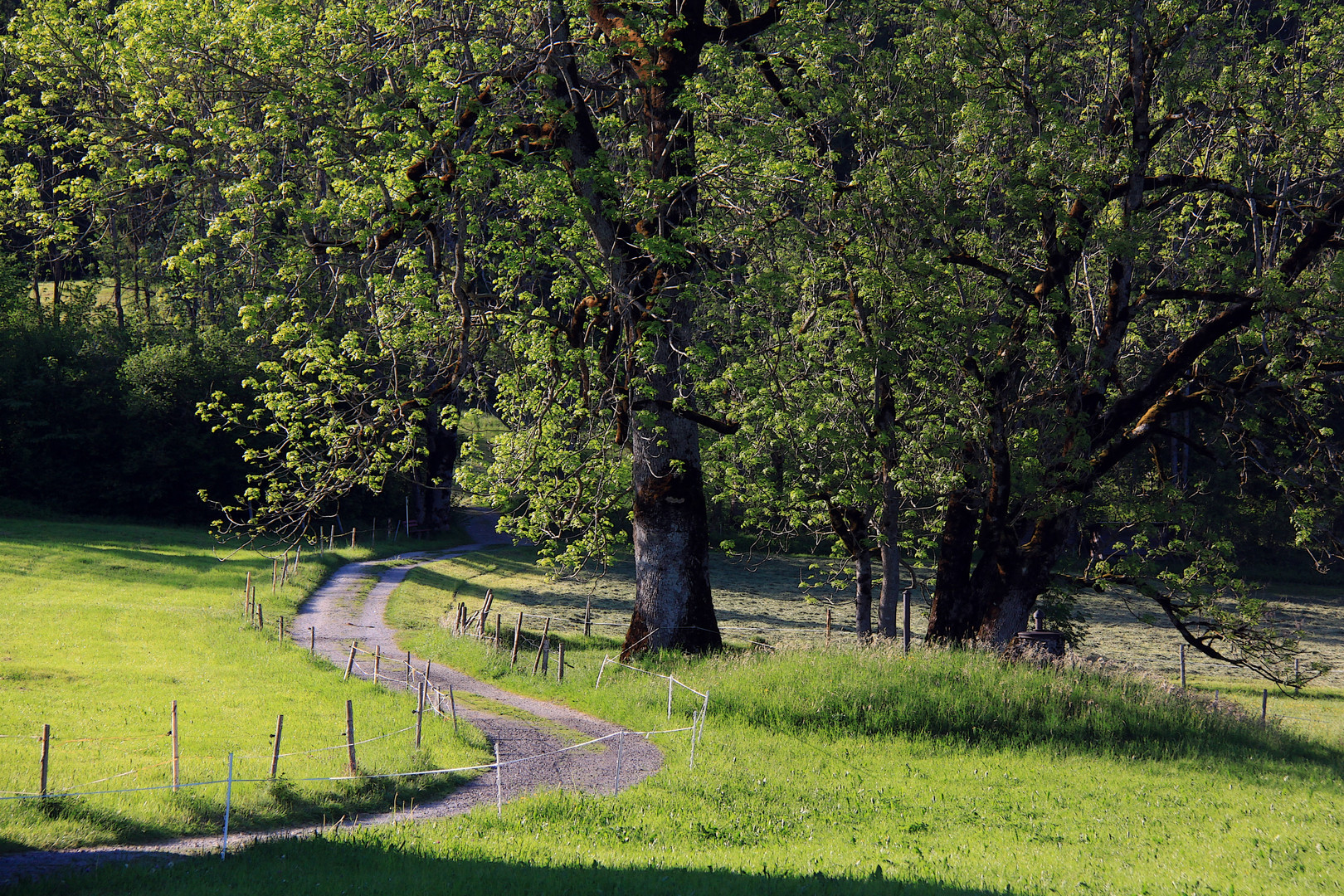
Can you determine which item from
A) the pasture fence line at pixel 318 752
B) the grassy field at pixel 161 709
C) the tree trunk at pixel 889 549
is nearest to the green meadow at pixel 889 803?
the pasture fence line at pixel 318 752

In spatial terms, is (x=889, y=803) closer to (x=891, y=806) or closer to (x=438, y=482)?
(x=891, y=806)

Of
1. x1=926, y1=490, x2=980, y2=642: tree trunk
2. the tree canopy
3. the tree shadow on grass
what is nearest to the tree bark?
the tree canopy

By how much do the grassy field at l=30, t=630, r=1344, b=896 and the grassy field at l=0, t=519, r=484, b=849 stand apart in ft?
7.27

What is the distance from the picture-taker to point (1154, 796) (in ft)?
40.3

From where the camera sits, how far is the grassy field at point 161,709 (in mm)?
11164

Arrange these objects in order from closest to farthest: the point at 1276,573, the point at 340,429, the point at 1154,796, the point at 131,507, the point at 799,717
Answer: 1. the point at 1154,796
2. the point at 799,717
3. the point at 340,429
4. the point at 131,507
5. the point at 1276,573

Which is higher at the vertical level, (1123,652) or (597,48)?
(597,48)

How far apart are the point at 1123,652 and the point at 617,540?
75.2 feet

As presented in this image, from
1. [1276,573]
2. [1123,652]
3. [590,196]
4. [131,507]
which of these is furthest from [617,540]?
[1276,573]

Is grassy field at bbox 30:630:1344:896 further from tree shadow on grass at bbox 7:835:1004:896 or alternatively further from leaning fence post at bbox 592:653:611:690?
leaning fence post at bbox 592:653:611:690

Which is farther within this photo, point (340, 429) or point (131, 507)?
point (131, 507)

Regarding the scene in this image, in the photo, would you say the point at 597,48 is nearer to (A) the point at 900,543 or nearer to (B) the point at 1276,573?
(A) the point at 900,543

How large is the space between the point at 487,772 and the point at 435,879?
5658 mm

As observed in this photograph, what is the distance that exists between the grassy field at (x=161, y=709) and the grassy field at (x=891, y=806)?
2216 millimetres
